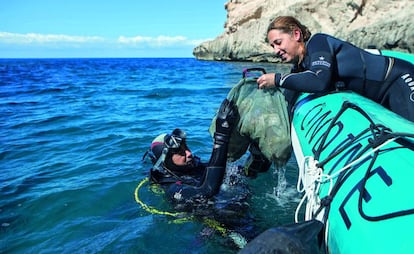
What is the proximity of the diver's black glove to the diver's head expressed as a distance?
59 centimetres

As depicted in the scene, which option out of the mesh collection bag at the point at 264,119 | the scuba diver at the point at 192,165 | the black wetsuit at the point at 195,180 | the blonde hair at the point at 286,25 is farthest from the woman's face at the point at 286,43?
the black wetsuit at the point at 195,180

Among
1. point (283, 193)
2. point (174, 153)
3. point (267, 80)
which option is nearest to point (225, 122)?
point (267, 80)

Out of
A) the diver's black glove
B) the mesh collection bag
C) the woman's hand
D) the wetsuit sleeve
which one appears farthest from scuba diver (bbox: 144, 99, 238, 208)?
the wetsuit sleeve

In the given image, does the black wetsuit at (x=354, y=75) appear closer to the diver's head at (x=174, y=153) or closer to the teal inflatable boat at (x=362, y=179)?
the teal inflatable boat at (x=362, y=179)

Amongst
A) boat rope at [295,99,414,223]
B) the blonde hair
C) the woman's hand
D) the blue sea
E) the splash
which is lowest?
the blue sea

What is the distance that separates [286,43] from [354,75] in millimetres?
737

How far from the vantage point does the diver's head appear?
13.6ft

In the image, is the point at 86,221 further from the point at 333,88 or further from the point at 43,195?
the point at 333,88

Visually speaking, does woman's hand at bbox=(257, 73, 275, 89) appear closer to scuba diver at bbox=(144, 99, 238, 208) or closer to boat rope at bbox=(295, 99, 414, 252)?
scuba diver at bbox=(144, 99, 238, 208)

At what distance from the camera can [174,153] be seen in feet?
14.0

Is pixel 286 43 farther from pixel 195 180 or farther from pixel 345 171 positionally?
pixel 195 180

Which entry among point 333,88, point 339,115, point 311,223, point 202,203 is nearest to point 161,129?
point 202,203

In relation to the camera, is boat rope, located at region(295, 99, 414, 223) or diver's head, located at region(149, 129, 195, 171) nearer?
boat rope, located at region(295, 99, 414, 223)

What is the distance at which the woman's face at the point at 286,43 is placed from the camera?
3.69 meters
